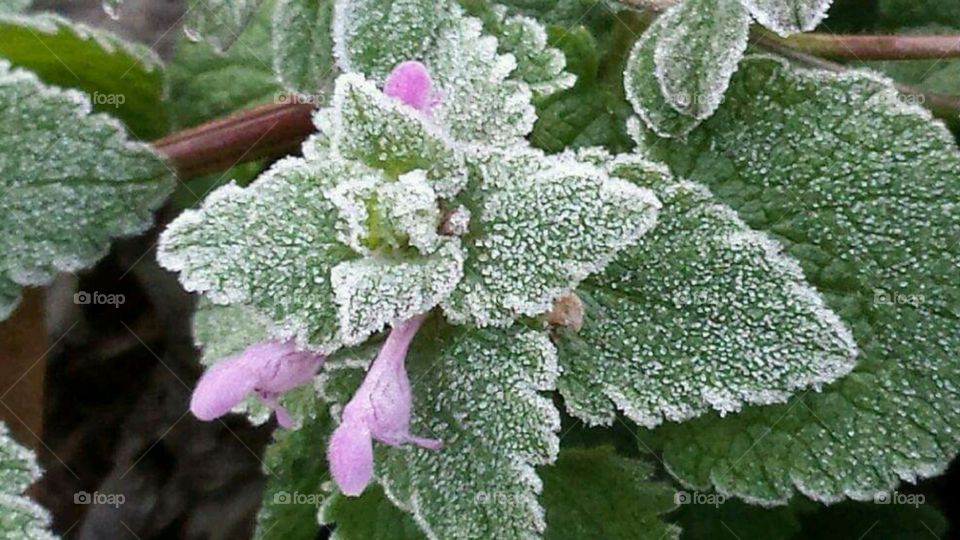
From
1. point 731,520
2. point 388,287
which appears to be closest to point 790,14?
point 388,287

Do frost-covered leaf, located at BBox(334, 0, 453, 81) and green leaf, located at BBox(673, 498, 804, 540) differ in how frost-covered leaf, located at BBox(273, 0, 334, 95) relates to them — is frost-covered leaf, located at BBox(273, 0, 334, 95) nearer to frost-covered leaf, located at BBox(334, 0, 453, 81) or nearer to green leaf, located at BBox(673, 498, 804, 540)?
frost-covered leaf, located at BBox(334, 0, 453, 81)

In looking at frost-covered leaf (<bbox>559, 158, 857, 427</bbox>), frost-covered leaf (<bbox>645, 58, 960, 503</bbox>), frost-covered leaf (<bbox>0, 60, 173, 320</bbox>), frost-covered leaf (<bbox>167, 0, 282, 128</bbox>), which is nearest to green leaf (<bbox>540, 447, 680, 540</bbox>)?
frost-covered leaf (<bbox>645, 58, 960, 503</bbox>)

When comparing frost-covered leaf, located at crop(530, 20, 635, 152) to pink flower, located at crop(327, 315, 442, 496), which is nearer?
pink flower, located at crop(327, 315, 442, 496)

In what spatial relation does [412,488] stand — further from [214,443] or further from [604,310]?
[214,443]

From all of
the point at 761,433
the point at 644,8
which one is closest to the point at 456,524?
the point at 761,433

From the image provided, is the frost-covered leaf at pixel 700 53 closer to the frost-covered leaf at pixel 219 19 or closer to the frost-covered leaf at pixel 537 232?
the frost-covered leaf at pixel 537 232

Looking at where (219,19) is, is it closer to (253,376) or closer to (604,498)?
(253,376)

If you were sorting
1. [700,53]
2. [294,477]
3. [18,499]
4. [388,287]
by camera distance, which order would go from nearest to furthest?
[388,287] < [700,53] < [18,499] < [294,477]
